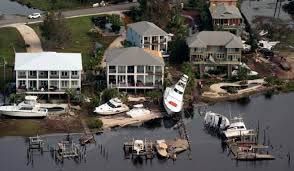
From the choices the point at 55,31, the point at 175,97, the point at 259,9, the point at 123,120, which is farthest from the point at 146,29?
the point at 259,9

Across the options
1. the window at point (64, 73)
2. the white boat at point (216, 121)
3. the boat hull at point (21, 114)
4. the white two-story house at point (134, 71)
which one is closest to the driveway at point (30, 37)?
the window at point (64, 73)

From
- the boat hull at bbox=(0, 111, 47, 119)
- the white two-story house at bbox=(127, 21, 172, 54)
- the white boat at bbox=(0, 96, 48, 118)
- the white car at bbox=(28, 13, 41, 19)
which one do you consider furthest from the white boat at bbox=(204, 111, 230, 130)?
the white car at bbox=(28, 13, 41, 19)

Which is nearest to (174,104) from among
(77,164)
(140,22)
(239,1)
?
(77,164)

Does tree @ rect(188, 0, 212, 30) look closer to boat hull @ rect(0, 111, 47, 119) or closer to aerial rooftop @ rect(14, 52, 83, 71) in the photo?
aerial rooftop @ rect(14, 52, 83, 71)

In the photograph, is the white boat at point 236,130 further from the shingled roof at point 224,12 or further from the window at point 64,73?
the shingled roof at point 224,12

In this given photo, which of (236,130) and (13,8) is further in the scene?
(13,8)

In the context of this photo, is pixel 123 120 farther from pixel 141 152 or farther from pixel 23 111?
pixel 23 111
